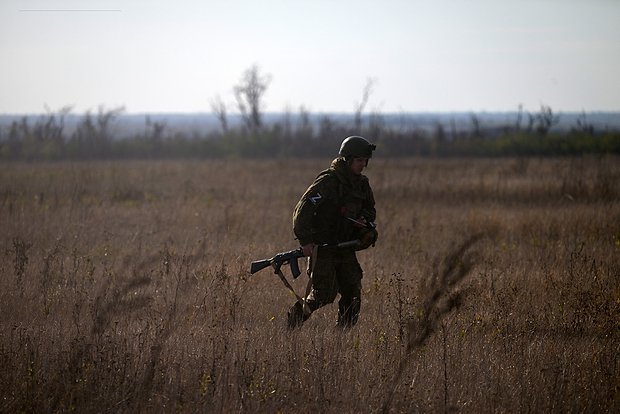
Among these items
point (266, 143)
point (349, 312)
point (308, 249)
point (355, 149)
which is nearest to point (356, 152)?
point (355, 149)

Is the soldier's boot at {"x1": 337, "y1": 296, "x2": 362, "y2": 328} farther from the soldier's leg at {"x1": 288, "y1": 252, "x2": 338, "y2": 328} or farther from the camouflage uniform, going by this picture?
the soldier's leg at {"x1": 288, "y1": 252, "x2": 338, "y2": 328}

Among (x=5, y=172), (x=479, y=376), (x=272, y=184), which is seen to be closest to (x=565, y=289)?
(x=479, y=376)

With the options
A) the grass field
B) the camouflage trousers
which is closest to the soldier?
the camouflage trousers

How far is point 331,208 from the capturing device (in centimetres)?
702

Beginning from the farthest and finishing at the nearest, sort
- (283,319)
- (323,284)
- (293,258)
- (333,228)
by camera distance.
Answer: (283,319), (293,258), (333,228), (323,284)

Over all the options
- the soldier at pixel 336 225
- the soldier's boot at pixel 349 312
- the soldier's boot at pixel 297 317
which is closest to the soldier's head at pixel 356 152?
the soldier at pixel 336 225

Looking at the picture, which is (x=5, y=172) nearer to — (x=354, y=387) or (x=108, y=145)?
(x=108, y=145)

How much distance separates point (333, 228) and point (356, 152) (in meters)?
0.68

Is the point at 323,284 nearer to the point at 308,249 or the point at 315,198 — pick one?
the point at 308,249

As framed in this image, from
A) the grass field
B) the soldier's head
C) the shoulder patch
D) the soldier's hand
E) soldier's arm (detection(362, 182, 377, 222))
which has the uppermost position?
the soldier's head

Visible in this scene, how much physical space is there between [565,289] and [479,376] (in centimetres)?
296

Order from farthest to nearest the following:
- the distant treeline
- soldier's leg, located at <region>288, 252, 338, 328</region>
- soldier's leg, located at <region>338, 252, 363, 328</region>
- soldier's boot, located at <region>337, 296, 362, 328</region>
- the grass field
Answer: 1. the distant treeline
2. soldier's boot, located at <region>337, 296, 362, 328</region>
3. soldier's leg, located at <region>338, 252, 363, 328</region>
4. soldier's leg, located at <region>288, 252, 338, 328</region>
5. the grass field

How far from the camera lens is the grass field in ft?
18.0

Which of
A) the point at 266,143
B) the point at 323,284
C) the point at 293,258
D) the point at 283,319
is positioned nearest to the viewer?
the point at 323,284
